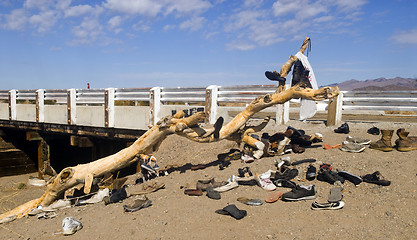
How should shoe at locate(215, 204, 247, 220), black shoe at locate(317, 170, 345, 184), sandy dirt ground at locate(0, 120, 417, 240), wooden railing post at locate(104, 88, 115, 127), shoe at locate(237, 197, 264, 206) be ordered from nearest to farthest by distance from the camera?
1. sandy dirt ground at locate(0, 120, 417, 240)
2. shoe at locate(215, 204, 247, 220)
3. shoe at locate(237, 197, 264, 206)
4. black shoe at locate(317, 170, 345, 184)
5. wooden railing post at locate(104, 88, 115, 127)

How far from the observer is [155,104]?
10734 millimetres

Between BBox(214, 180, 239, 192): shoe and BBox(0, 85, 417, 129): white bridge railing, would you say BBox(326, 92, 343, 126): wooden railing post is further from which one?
BBox(214, 180, 239, 192): shoe

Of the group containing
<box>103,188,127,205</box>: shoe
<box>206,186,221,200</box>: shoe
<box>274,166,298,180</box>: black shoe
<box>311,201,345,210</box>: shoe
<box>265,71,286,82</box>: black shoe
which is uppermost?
<box>265,71,286,82</box>: black shoe

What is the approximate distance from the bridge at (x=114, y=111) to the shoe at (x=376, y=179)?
362 cm

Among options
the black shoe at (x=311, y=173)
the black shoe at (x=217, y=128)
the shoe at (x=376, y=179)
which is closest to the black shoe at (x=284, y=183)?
the black shoe at (x=311, y=173)

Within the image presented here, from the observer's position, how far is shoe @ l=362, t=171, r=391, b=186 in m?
5.11

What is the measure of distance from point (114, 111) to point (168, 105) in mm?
2475

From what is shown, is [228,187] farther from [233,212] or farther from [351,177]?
[351,177]

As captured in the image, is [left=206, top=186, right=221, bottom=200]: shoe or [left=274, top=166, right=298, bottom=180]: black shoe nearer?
[left=206, top=186, right=221, bottom=200]: shoe

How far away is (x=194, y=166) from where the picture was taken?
25.2ft

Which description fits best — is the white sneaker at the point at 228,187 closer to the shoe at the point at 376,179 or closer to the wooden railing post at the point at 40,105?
the shoe at the point at 376,179

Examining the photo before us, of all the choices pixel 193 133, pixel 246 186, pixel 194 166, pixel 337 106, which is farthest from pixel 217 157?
pixel 337 106

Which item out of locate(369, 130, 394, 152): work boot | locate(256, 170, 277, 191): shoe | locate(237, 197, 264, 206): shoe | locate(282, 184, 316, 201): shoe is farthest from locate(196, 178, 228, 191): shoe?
locate(369, 130, 394, 152): work boot

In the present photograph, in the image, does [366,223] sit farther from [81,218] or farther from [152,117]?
[152,117]
